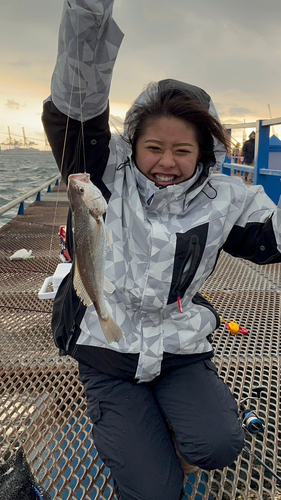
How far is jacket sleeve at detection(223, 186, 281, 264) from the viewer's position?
2088mm

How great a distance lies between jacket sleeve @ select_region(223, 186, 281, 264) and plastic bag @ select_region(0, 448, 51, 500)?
180 centimetres

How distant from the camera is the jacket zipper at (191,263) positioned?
198 centimetres

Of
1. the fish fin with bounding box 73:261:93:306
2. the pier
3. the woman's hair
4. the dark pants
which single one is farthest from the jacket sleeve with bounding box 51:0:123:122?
the dark pants

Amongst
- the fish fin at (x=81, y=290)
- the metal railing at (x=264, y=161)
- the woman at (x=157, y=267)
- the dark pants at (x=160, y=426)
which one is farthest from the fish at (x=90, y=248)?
the metal railing at (x=264, y=161)

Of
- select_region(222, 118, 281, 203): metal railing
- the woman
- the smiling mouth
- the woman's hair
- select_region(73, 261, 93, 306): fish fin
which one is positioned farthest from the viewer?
select_region(222, 118, 281, 203): metal railing

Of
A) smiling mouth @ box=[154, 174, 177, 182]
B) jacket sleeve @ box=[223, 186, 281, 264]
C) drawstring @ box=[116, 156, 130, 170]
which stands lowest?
jacket sleeve @ box=[223, 186, 281, 264]

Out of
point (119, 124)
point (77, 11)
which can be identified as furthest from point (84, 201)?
point (77, 11)

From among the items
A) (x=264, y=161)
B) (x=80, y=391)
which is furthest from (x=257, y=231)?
(x=264, y=161)

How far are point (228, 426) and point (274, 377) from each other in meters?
0.93

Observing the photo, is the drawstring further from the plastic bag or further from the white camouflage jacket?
the plastic bag

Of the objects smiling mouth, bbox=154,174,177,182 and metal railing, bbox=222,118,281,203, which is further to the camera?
metal railing, bbox=222,118,281,203

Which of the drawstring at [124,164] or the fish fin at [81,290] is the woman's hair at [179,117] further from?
the fish fin at [81,290]

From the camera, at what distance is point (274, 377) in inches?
104

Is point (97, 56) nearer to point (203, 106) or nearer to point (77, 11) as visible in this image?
point (77, 11)
